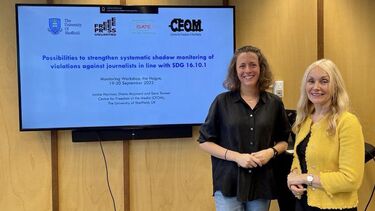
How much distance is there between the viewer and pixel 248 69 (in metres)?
2.12

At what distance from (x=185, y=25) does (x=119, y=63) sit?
57 centimetres

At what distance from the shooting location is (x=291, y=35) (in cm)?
336

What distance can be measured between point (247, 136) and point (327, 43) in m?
1.72

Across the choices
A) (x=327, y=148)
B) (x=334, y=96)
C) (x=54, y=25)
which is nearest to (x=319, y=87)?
(x=334, y=96)

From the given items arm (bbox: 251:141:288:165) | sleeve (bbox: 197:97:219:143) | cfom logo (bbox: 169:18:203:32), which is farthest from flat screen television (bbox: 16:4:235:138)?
arm (bbox: 251:141:288:165)

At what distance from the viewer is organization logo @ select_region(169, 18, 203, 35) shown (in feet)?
10.1

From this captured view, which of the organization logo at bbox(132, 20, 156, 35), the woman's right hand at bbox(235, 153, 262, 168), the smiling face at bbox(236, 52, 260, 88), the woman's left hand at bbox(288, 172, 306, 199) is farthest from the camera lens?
the organization logo at bbox(132, 20, 156, 35)

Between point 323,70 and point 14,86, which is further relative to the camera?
point 14,86

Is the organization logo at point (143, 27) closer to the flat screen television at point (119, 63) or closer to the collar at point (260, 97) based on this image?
the flat screen television at point (119, 63)

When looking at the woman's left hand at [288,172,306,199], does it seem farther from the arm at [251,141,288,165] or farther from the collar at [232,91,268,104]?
the collar at [232,91,268,104]

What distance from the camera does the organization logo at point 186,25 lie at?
3.08m

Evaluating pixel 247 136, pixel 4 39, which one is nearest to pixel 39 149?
pixel 4 39

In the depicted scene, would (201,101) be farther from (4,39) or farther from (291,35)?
(4,39)

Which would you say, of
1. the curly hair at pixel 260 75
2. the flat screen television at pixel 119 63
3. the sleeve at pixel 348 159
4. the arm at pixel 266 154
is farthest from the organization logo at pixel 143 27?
the sleeve at pixel 348 159
